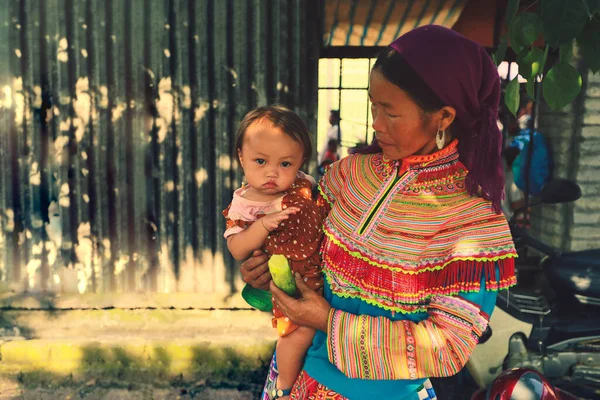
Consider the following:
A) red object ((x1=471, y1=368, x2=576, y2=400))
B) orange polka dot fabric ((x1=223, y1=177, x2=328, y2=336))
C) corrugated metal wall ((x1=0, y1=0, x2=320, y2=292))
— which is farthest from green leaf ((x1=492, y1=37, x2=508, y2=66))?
corrugated metal wall ((x1=0, y1=0, x2=320, y2=292))

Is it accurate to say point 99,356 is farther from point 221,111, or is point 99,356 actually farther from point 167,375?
point 221,111

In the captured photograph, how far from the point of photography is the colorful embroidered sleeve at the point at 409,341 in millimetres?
1532

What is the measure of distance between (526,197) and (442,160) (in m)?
3.14

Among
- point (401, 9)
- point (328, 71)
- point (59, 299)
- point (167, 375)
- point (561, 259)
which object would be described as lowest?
point (167, 375)

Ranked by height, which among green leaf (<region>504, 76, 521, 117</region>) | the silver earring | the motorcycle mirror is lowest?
the motorcycle mirror

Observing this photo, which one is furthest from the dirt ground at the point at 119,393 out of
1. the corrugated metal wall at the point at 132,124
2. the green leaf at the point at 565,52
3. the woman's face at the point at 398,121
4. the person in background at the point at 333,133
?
the green leaf at the point at 565,52

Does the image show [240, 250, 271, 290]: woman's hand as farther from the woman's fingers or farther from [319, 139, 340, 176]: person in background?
[319, 139, 340, 176]: person in background

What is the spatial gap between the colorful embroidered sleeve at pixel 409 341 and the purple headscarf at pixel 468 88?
0.30 meters

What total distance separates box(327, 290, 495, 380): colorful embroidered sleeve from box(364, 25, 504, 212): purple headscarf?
0.98 feet

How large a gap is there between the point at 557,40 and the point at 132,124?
385cm

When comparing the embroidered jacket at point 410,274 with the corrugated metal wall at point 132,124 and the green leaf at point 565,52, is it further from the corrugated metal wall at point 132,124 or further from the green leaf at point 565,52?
the corrugated metal wall at point 132,124

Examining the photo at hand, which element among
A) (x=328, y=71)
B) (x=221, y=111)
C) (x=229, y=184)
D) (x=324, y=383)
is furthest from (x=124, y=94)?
(x=324, y=383)

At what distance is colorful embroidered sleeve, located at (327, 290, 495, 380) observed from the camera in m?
1.53

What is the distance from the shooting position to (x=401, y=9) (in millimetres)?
4574
